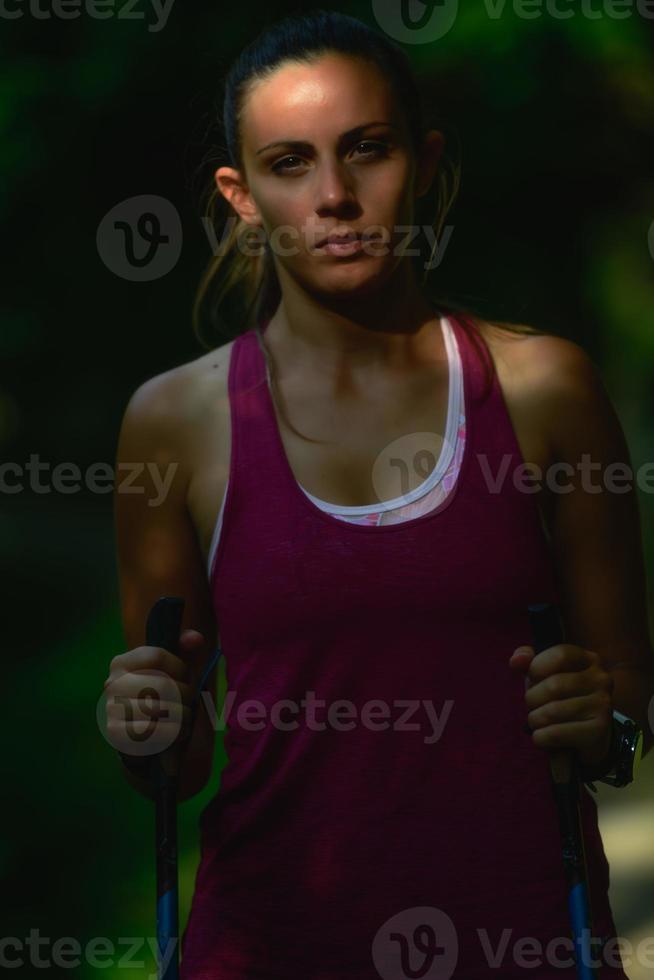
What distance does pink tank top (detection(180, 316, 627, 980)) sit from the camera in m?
2.23

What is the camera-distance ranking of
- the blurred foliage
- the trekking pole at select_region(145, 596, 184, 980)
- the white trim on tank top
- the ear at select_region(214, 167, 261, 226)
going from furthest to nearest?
the blurred foliage
the ear at select_region(214, 167, 261, 226)
the white trim on tank top
the trekking pole at select_region(145, 596, 184, 980)

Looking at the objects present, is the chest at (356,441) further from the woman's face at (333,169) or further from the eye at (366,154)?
the eye at (366,154)

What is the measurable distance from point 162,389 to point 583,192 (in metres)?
2.21

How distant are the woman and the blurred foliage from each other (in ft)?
4.50

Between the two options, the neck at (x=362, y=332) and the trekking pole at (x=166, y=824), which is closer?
the trekking pole at (x=166, y=824)

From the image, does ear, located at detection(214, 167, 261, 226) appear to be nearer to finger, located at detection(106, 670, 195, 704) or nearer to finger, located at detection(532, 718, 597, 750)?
finger, located at detection(106, 670, 195, 704)

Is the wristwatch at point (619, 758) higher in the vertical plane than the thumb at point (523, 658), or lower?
lower

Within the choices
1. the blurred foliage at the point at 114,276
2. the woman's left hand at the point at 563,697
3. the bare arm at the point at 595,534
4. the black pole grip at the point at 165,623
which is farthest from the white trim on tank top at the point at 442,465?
the blurred foliage at the point at 114,276

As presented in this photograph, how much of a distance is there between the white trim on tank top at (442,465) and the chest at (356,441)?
13 mm

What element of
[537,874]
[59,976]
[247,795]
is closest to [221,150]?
[247,795]

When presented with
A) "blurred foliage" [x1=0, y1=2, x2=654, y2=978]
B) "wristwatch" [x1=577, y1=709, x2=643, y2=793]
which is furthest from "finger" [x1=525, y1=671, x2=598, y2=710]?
"blurred foliage" [x1=0, y1=2, x2=654, y2=978]

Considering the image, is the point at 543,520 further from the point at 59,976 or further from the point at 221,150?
the point at 59,976

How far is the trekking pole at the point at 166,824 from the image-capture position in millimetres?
2160

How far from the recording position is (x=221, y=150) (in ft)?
9.80
